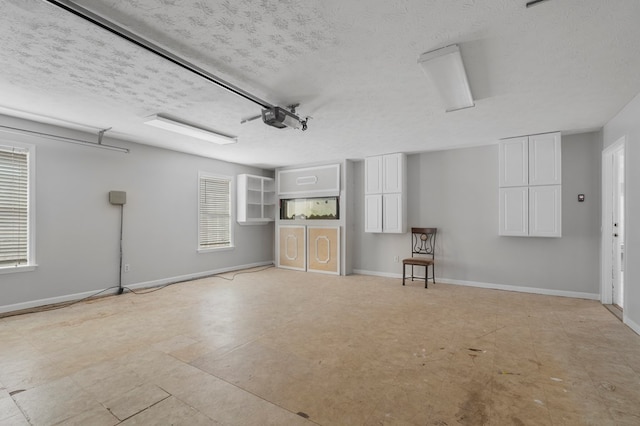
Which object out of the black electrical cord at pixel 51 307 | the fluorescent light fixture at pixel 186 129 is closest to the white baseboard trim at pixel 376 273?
the fluorescent light fixture at pixel 186 129

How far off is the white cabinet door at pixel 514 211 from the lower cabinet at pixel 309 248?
3273 mm

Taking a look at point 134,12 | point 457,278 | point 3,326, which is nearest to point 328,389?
point 134,12

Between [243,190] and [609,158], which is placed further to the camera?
[243,190]

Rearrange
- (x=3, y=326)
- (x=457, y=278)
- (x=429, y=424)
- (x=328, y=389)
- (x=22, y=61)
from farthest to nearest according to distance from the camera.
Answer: (x=457, y=278), (x=3, y=326), (x=22, y=61), (x=328, y=389), (x=429, y=424)

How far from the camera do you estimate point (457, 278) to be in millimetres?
5730

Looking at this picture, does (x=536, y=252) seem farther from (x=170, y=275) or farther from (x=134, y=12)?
(x=170, y=275)

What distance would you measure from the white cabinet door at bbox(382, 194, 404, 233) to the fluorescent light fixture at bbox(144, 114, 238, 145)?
3.24 m

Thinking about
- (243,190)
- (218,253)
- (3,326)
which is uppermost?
(243,190)

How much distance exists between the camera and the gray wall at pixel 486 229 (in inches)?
186

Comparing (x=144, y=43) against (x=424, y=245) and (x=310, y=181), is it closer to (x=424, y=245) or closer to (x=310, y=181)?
(x=310, y=181)

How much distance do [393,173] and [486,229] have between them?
2037mm

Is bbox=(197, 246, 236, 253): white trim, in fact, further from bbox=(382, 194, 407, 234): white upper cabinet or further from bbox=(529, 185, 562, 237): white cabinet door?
bbox=(529, 185, 562, 237): white cabinet door

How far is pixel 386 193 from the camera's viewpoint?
20.4 feet

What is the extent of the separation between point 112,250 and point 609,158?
310 inches
